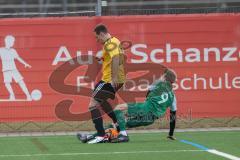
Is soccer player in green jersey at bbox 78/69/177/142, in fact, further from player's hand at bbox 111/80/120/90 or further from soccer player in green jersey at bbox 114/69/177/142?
player's hand at bbox 111/80/120/90

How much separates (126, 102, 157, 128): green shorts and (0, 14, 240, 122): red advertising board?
2.44m

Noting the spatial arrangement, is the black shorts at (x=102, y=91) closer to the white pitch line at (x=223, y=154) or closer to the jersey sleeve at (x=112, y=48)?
the jersey sleeve at (x=112, y=48)

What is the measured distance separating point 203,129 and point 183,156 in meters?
4.81

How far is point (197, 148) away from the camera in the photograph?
1029 centimetres

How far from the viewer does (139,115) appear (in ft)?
39.1

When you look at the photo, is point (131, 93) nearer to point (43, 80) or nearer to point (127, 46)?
point (127, 46)

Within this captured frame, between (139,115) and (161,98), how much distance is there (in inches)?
20.0

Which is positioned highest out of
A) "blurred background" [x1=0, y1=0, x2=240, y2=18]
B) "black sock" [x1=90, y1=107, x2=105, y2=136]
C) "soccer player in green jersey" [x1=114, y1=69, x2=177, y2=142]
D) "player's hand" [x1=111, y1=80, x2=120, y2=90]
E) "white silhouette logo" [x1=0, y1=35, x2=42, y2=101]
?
"blurred background" [x1=0, y1=0, x2=240, y2=18]

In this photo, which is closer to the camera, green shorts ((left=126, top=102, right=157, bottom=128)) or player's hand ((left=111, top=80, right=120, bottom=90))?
player's hand ((left=111, top=80, right=120, bottom=90))

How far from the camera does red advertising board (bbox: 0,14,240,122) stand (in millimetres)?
14125

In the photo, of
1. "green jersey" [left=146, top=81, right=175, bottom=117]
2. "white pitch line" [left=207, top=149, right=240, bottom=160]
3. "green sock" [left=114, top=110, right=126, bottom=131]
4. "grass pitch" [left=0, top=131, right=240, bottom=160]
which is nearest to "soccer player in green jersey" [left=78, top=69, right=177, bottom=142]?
"green jersey" [left=146, top=81, right=175, bottom=117]

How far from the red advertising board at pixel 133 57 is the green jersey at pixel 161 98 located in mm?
2551

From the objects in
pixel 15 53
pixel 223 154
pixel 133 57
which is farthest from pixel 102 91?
pixel 15 53

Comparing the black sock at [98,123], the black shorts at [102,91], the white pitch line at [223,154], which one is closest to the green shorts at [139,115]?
the black shorts at [102,91]
